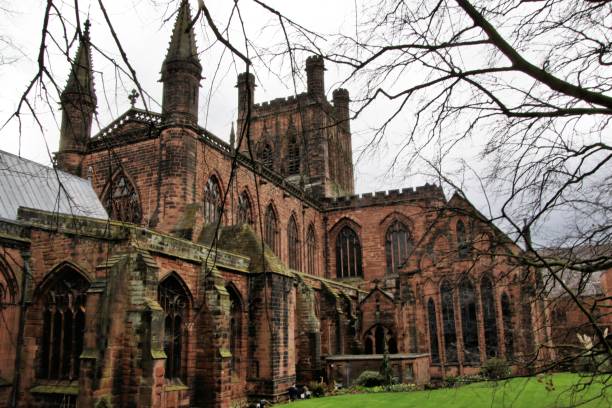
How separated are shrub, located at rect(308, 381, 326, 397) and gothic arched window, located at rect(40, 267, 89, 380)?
924cm

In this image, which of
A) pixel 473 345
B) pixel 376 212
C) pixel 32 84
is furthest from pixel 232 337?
pixel 376 212

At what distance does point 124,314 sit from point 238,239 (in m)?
7.59

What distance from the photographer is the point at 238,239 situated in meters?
20.8

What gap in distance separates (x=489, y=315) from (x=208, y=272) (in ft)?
85.1

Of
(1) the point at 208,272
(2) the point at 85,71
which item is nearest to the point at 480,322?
(1) the point at 208,272

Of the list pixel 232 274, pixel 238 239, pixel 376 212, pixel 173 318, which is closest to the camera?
pixel 173 318

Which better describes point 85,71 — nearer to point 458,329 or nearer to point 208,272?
point 208,272

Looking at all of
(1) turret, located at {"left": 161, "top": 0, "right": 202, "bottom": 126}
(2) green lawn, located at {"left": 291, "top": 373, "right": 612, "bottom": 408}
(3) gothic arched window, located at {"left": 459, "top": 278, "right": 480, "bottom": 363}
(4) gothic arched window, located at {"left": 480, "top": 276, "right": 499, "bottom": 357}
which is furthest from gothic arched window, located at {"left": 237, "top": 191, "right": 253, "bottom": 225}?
(2) green lawn, located at {"left": 291, "top": 373, "right": 612, "bottom": 408}

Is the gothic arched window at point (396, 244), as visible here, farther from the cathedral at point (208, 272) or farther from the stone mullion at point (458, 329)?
the stone mullion at point (458, 329)

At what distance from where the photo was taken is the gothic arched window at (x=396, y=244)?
119 feet

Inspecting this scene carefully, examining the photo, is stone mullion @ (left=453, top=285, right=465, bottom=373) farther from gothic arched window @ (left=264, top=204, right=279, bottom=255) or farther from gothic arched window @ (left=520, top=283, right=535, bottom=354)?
gothic arched window @ (left=264, top=204, right=279, bottom=255)

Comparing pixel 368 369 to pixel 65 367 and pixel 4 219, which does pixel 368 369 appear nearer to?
pixel 65 367

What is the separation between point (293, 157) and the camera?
141 feet

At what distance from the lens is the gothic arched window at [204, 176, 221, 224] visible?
2462 cm
